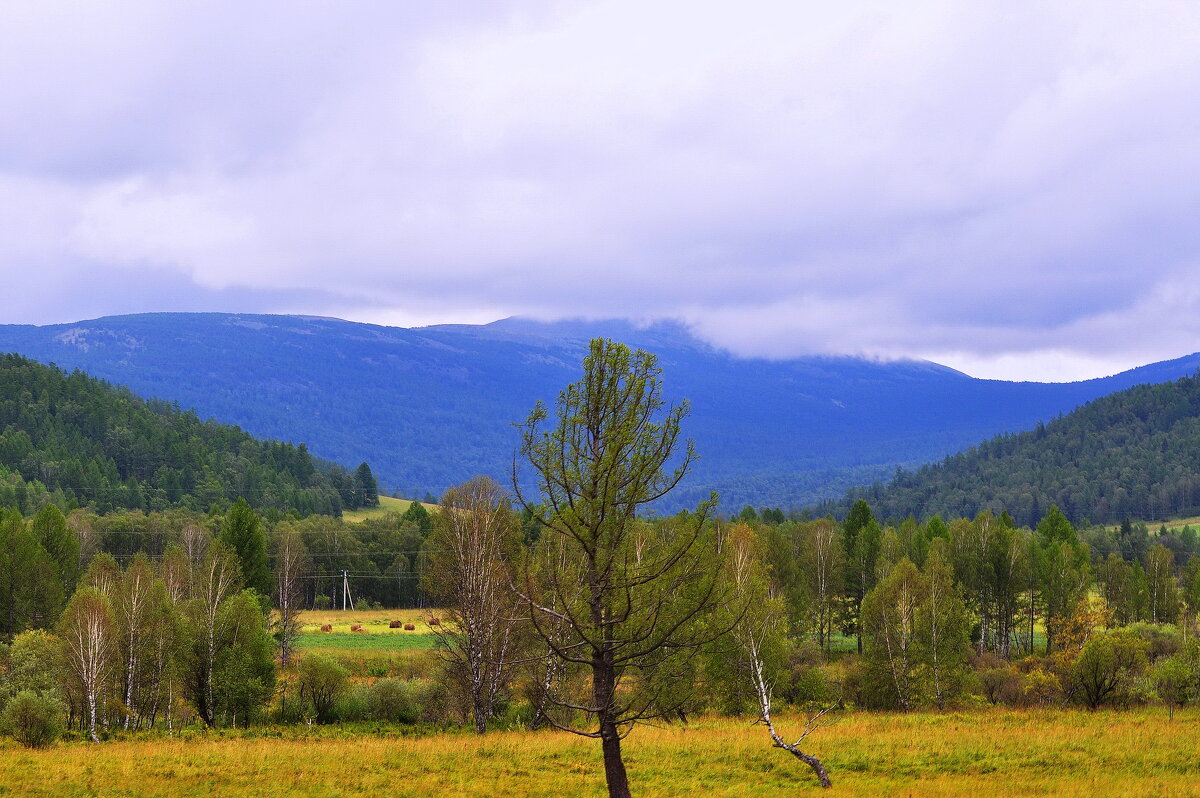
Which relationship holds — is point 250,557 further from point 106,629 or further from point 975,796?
point 975,796

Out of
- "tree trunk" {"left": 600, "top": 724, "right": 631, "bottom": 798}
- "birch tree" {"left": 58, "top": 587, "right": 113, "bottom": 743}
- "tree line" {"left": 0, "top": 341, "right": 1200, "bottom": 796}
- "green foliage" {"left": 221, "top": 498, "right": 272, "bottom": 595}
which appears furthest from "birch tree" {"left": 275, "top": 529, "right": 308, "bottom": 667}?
"tree trunk" {"left": 600, "top": 724, "right": 631, "bottom": 798}

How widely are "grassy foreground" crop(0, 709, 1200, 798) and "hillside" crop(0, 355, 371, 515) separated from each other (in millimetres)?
120815

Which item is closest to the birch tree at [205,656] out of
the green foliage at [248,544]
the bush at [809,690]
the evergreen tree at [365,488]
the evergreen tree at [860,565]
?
the green foliage at [248,544]

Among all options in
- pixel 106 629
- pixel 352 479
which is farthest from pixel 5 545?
pixel 352 479

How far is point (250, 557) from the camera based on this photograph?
67.6m

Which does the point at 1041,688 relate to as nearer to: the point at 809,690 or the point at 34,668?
the point at 809,690

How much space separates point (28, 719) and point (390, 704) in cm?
1691

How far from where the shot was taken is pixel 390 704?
45688 millimetres

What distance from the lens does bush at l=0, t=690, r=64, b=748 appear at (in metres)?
33.0

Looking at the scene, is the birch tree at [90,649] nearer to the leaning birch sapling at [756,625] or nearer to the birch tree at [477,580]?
the birch tree at [477,580]

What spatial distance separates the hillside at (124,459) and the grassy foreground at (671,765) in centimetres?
12081

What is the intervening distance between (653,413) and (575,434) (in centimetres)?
175

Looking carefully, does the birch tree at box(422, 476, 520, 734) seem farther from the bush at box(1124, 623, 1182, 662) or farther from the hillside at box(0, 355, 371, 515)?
the hillside at box(0, 355, 371, 515)

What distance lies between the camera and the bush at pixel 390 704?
4562 centimetres
